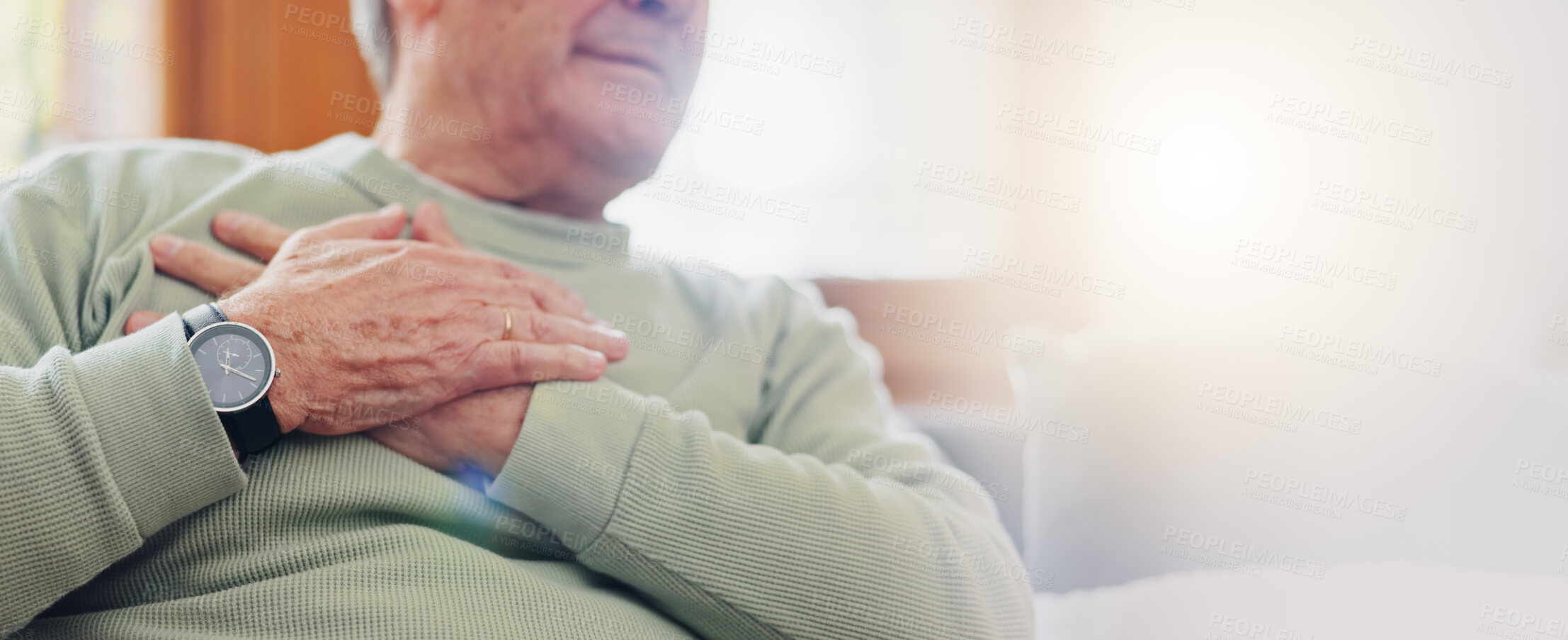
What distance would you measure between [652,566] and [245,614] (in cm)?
29

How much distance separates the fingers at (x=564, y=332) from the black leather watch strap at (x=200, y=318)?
210mm

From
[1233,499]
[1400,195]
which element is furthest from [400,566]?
[1400,195]

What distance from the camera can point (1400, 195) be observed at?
122 cm

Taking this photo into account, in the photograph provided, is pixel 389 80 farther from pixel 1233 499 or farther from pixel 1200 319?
pixel 1200 319

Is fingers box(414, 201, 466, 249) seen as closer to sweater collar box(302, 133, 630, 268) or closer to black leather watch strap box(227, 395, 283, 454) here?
sweater collar box(302, 133, 630, 268)

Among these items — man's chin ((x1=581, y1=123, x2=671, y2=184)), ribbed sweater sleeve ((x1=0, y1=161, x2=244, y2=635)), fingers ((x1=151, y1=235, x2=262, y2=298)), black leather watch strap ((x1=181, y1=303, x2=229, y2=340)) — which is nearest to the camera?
ribbed sweater sleeve ((x1=0, y1=161, x2=244, y2=635))

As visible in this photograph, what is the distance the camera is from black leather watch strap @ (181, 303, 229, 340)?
2.13 ft

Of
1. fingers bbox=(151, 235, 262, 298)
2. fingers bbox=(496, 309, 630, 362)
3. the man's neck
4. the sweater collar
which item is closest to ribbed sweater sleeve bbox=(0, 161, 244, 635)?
fingers bbox=(151, 235, 262, 298)

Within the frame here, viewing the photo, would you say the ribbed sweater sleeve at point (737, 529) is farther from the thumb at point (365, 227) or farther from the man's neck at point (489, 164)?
the man's neck at point (489, 164)

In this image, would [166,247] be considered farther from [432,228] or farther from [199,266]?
[432,228]

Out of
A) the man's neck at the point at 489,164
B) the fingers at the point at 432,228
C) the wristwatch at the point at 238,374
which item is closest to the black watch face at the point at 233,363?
the wristwatch at the point at 238,374

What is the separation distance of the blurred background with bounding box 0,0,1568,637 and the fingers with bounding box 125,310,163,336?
2.17ft

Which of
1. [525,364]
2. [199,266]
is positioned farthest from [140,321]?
[525,364]

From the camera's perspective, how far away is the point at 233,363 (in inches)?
25.0
